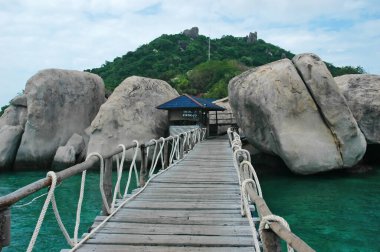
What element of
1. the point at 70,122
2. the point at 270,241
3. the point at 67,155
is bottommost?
the point at 67,155

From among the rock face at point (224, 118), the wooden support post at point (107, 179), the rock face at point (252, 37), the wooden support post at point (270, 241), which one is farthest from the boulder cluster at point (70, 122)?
the rock face at point (252, 37)

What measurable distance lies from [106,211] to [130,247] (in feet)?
4.24

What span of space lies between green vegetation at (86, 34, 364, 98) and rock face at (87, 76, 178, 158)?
57.5 feet

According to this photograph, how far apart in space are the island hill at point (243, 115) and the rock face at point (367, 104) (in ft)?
0.14

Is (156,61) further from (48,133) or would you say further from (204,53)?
(48,133)

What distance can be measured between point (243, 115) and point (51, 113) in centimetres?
1145

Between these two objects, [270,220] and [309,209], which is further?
[309,209]

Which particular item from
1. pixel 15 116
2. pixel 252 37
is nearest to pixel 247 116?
pixel 15 116

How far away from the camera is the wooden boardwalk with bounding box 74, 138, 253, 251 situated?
3822 millimetres

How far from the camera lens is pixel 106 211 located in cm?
491

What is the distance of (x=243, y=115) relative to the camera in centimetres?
1692

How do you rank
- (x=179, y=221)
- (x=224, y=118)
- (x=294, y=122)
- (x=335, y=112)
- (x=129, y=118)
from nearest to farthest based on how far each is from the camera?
1. (x=179, y=221)
2. (x=335, y=112)
3. (x=294, y=122)
4. (x=129, y=118)
5. (x=224, y=118)

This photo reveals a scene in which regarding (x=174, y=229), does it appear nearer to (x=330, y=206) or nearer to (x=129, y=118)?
(x=330, y=206)

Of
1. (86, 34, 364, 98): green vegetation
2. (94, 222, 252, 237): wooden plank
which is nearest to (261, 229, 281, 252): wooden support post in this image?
(94, 222, 252, 237): wooden plank
